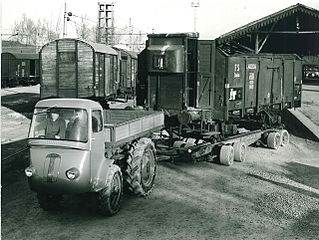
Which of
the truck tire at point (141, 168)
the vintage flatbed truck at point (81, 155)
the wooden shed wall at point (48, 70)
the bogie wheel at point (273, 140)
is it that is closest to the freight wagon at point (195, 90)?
the bogie wheel at point (273, 140)

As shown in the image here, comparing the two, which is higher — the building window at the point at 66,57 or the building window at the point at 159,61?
the building window at the point at 66,57

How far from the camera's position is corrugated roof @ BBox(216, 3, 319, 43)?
2103 centimetres

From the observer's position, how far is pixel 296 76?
18266 millimetres

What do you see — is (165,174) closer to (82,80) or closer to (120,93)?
(82,80)

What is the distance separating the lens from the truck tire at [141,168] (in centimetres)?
872

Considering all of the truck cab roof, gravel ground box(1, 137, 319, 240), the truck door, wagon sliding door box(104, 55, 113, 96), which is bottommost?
gravel ground box(1, 137, 319, 240)

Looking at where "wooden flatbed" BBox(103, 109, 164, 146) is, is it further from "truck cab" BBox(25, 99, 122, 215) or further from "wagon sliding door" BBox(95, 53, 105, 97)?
"wagon sliding door" BBox(95, 53, 105, 97)


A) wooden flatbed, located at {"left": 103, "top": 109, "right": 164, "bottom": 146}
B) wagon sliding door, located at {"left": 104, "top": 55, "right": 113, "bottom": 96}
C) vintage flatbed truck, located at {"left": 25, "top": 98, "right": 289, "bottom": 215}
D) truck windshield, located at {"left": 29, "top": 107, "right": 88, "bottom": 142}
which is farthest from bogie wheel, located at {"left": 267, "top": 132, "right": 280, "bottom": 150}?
wagon sliding door, located at {"left": 104, "top": 55, "right": 113, "bottom": 96}

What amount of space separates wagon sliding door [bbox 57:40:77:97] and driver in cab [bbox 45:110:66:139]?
14045 mm

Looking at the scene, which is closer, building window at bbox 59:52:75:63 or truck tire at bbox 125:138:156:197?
truck tire at bbox 125:138:156:197

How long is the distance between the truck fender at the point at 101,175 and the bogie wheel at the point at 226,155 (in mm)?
5336

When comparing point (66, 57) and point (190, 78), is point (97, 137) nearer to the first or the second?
point (190, 78)

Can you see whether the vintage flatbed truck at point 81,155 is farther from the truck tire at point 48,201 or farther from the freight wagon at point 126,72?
the freight wagon at point 126,72

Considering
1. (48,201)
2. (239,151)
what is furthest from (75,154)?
(239,151)
